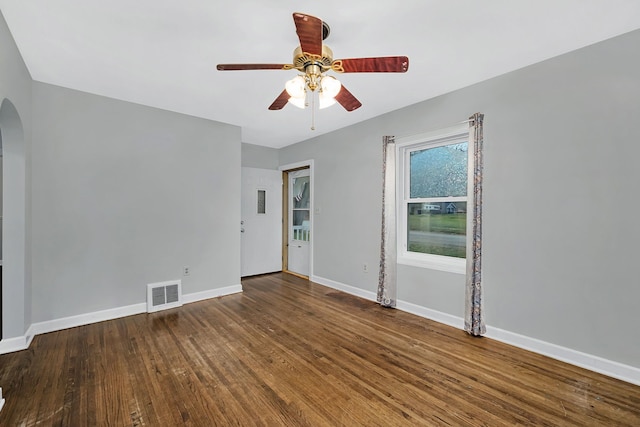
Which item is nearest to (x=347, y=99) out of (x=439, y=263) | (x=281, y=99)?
(x=281, y=99)

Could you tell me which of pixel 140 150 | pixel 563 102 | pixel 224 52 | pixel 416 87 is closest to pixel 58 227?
pixel 140 150

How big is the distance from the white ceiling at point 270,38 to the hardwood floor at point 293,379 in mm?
2607

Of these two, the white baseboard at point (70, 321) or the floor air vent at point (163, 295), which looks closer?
the white baseboard at point (70, 321)

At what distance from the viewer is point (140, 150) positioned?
348cm

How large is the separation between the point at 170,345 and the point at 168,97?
2.72 m

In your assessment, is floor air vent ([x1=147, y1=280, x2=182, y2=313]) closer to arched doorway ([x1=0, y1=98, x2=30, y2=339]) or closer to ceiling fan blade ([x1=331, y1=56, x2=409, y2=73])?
arched doorway ([x1=0, y1=98, x2=30, y2=339])

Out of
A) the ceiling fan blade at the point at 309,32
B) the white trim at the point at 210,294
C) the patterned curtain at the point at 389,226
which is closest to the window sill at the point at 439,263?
the patterned curtain at the point at 389,226

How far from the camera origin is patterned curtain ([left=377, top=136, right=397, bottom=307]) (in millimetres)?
3619

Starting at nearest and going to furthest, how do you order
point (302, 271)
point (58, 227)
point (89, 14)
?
point (89, 14) → point (58, 227) → point (302, 271)

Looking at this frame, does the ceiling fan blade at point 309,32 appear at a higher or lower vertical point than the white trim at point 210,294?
higher

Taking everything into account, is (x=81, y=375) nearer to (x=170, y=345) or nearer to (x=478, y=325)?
(x=170, y=345)

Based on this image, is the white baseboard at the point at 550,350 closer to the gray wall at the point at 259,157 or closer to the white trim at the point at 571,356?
the white trim at the point at 571,356

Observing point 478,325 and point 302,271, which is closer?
point 478,325

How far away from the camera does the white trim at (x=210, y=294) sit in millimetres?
3834
